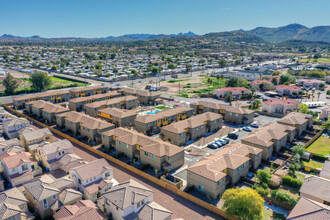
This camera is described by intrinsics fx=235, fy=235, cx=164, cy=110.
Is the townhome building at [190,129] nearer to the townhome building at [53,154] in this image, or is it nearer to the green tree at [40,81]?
the townhome building at [53,154]

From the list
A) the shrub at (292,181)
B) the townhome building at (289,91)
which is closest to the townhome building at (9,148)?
the shrub at (292,181)

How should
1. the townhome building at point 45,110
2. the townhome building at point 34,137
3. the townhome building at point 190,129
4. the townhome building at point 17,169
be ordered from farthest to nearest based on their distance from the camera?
the townhome building at point 45,110 < the townhome building at point 190,129 < the townhome building at point 34,137 < the townhome building at point 17,169

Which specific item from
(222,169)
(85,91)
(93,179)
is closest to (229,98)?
(85,91)

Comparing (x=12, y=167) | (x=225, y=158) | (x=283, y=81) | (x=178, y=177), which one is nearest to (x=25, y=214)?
(x=12, y=167)

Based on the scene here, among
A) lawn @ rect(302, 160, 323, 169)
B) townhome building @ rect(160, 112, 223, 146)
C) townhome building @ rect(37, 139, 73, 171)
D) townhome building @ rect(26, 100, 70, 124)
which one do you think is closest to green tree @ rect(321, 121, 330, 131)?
lawn @ rect(302, 160, 323, 169)

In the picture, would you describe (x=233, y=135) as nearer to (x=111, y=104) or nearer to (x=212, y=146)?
(x=212, y=146)

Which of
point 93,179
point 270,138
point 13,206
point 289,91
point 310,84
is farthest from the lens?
point 310,84

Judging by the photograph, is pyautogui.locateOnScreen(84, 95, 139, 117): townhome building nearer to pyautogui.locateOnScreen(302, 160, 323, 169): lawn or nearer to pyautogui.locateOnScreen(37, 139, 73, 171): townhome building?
pyautogui.locateOnScreen(37, 139, 73, 171): townhome building
